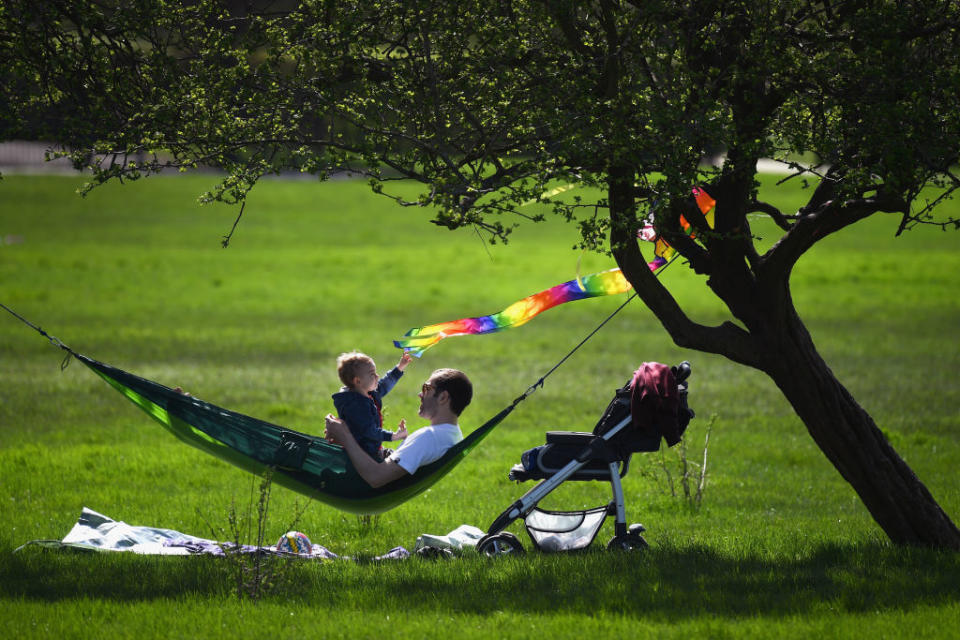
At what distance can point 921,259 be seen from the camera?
111ft

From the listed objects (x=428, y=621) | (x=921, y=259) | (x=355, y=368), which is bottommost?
(x=428, y=621)

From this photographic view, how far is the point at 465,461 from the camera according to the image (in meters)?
11.6

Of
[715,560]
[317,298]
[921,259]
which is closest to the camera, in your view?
[715,560]

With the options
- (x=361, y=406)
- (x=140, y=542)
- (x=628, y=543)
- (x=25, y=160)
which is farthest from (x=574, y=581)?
(x=25, y=160)

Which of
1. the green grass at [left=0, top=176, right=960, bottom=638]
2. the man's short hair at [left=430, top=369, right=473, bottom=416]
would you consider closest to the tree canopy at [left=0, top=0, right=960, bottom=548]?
the man's short hair at [left=430, top=369, right=473, bottom=416]

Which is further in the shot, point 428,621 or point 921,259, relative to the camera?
point 921,259

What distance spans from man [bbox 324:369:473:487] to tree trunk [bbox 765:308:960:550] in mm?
2011

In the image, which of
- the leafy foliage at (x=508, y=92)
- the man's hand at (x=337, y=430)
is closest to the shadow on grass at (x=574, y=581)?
the man's hand at (x=337, y=430)

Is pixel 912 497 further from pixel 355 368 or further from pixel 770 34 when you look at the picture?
pixel 355 368

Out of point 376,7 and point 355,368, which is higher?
point 376,7

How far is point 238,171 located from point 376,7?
4.05ft

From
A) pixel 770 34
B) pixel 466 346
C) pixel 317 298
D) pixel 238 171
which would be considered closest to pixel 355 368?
pixel 238 171

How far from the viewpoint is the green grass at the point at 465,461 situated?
6.22m

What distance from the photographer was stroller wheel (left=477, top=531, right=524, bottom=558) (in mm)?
7375
